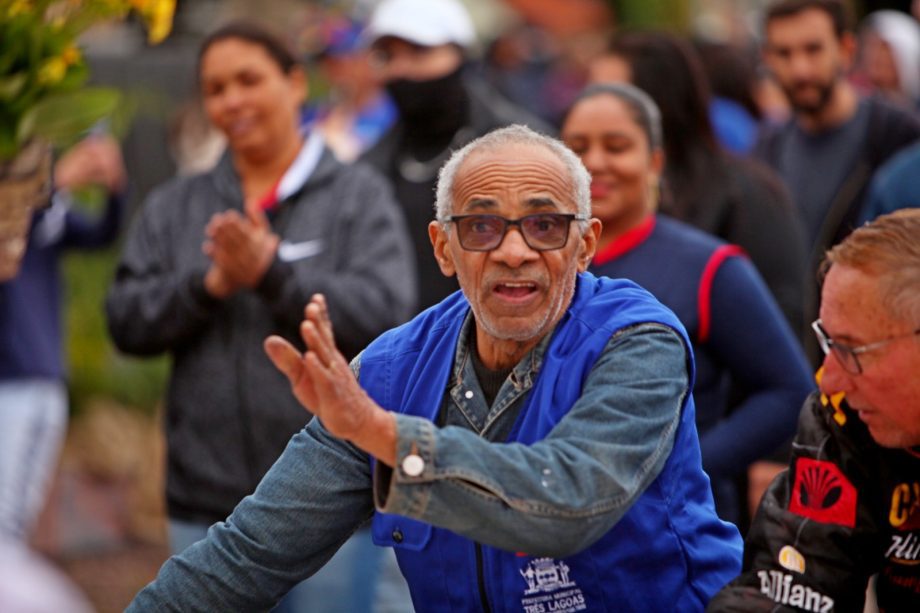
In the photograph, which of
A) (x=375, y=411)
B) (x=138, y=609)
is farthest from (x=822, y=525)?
(x=138, y=609)

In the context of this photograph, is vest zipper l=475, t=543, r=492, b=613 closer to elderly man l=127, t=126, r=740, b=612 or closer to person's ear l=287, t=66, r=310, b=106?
elderly man l=127, t=126, r=740, b=612

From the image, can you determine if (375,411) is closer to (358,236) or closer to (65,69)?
(65,69)

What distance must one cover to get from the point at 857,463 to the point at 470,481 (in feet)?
2.56

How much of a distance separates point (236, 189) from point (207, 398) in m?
0.73

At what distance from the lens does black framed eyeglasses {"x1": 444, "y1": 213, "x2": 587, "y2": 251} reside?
3115mm

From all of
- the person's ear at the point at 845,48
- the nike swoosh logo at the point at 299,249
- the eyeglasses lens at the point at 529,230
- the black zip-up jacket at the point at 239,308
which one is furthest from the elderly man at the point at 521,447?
the person's ear at the point at 845,48

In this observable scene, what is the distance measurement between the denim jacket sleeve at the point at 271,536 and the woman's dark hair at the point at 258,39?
2469 millimetres

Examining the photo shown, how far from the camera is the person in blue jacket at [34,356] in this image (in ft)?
18.7

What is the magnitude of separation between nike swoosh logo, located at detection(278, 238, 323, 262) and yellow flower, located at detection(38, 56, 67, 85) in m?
0.97

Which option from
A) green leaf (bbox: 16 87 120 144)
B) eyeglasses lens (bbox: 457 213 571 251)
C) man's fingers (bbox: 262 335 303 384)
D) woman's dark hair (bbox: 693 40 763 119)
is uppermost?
eyeglasses lens (bbox: 457 213 571 251)

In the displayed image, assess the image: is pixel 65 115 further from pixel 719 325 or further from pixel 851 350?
pixel 851 350

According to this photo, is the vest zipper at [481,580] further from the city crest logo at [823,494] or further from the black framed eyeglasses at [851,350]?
the black framed eyeglasses at [851,350]

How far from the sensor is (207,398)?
496 cm

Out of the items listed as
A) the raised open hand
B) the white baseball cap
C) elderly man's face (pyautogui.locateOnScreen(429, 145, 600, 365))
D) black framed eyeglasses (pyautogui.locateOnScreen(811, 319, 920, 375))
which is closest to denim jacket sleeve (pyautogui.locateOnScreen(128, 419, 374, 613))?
elderly man's face (pyautogui.locateOnScreen(429, 145, 600, 365))
